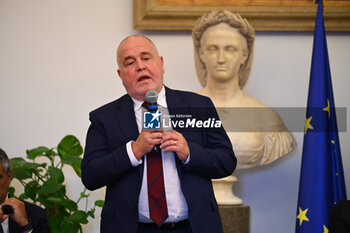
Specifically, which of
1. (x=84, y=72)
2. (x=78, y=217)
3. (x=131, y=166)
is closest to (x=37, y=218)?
(x=78, y=217)

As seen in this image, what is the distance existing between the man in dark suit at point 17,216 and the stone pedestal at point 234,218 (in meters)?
1.43

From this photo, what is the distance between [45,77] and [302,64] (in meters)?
2.25

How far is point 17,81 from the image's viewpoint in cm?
498

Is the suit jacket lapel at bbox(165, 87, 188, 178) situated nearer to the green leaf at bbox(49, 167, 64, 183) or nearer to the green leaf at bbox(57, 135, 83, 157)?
the green leaf at bbox(49, 167, 64, 183)

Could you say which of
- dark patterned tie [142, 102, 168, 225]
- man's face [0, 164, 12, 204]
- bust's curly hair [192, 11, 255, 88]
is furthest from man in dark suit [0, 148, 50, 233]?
bust's curly hair [192, 11, 255, 88]

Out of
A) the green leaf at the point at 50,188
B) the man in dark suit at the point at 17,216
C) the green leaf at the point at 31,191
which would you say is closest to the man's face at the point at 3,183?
the man in dark suit at the point at 17,216

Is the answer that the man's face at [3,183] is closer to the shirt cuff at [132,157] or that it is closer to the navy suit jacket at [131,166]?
the navy suit jacket at [131,166]

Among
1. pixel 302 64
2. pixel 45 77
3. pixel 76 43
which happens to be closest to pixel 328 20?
pixel 302 64

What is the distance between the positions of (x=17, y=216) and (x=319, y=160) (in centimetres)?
210

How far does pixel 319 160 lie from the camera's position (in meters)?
4.02

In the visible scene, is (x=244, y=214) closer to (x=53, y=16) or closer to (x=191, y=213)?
(x=191, y=213)

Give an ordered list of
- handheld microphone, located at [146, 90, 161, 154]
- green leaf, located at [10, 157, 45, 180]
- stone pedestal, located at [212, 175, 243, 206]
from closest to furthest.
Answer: handheld microphone, located at [146, 90, 161, 154] < green leaf, located at [10, 157, 45, 180] < stone pedestal, located at [212, 175, 243, 206]

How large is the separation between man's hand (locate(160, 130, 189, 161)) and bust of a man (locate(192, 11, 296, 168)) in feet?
6.35

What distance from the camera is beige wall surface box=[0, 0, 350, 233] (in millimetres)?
4957
